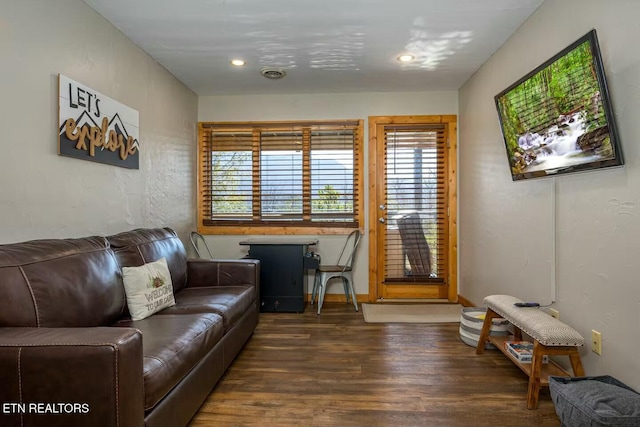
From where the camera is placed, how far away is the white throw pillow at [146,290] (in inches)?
86.4

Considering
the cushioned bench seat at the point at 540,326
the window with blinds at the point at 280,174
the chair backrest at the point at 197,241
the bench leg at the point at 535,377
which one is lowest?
the bench leg at the point at 535,377

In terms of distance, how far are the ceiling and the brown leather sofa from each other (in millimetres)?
1678

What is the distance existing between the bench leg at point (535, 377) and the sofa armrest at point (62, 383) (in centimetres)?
208

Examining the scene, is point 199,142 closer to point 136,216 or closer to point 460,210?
point 136,216

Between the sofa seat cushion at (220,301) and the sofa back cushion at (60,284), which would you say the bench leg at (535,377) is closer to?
the sofa seat cushion at (220,301)

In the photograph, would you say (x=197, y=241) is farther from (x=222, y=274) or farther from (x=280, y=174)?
(x=222, y=274)

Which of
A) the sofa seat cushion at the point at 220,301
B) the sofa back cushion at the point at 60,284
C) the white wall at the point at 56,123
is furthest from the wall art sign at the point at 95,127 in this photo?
the sofa seat cushion at the point at 220,301

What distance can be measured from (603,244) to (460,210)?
2.36 meters

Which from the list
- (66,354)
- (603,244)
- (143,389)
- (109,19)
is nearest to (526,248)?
(603,244)

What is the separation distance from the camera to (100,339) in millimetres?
1266

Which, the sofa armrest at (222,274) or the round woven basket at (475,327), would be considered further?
the sofa armrest at (222,274)

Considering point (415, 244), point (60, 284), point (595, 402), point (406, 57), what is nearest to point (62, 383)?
point (60, 284)

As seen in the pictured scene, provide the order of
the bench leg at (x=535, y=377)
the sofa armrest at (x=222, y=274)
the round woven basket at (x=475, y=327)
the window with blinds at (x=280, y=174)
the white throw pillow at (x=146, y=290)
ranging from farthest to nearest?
the window with blinds at (x=280, y=174) < the sofa armrest at (x=222, y=274) < the round woven basket at (x=475, y=327) < the white throw pillow at (x=146, y=290) < the bench leg at (x=535, y=377)

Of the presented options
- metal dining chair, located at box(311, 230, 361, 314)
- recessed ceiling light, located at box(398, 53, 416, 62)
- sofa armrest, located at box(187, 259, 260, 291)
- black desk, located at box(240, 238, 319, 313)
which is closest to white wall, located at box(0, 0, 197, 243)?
sofa armrest, located at box(187, 259, 260, 291)
